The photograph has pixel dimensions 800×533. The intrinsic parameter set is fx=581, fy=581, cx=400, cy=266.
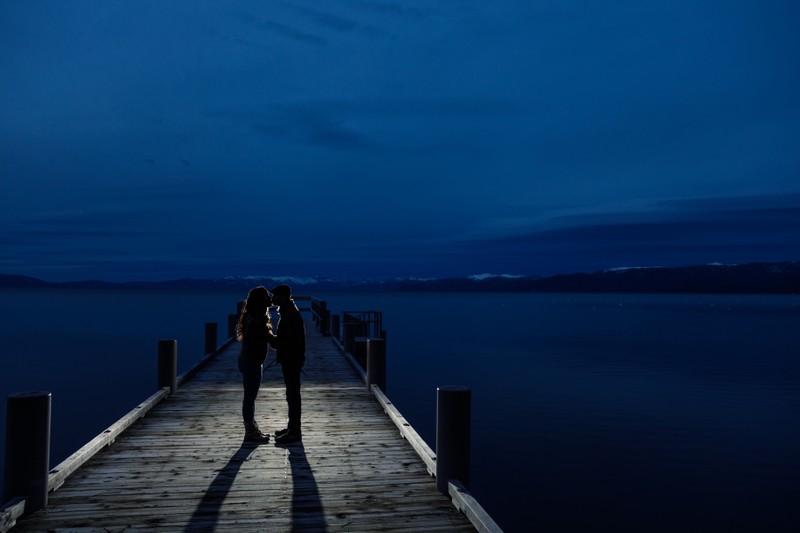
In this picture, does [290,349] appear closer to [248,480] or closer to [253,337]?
[253,337]

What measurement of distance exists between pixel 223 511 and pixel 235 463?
156 centimetres

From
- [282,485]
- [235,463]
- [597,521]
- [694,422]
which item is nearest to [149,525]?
[282,485]

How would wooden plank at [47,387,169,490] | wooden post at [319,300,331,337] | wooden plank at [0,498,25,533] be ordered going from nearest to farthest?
wooden plank at [0,498,25,533] < wooden plank at [47,387,169,490] < wooden post at [319,300,331,337]

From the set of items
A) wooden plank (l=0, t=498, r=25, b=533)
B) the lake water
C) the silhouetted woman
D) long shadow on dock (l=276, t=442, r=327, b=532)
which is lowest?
the lake water

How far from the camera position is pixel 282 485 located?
623 centimetres

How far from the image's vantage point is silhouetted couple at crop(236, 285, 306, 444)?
25.7ft

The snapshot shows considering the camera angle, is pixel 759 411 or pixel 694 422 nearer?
pixel 694 422

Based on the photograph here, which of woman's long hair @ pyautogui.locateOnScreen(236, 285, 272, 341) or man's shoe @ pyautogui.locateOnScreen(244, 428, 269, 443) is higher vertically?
woman's long hair @ pyautogui.locateOnScreen(236, 285, 272, 341)

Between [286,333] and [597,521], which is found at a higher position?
[286,333]

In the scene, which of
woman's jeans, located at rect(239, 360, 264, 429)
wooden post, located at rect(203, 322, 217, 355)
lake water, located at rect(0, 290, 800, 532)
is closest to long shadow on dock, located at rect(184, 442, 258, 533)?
woman's jeans, located at rect(239, 360, 264, 429)

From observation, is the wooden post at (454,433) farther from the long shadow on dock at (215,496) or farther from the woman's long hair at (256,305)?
the woman's long hair at (256,305)

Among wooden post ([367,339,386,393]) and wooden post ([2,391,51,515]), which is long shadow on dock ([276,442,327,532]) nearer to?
wooden post ([2,391,51,515])

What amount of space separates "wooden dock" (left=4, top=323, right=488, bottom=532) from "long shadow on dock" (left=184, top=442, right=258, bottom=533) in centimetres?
1

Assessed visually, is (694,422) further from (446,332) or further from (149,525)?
(446,332)
